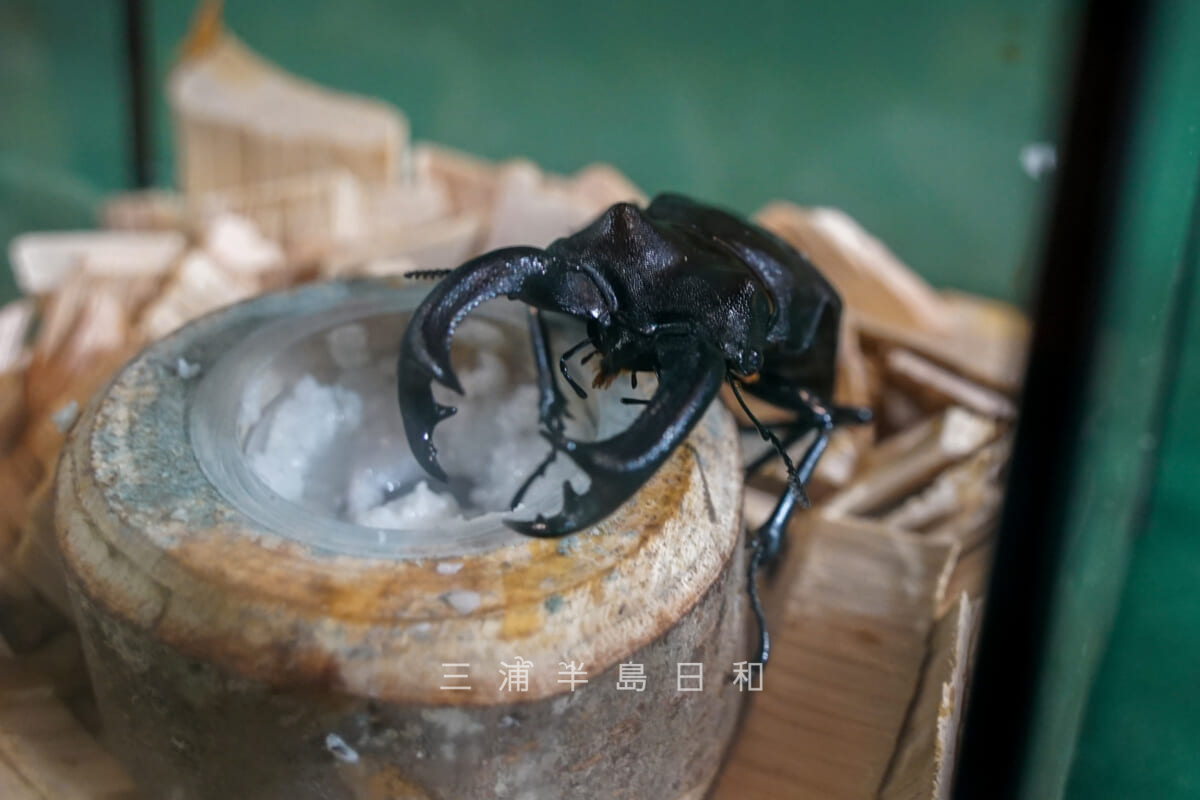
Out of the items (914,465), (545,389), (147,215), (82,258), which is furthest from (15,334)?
(914,465)

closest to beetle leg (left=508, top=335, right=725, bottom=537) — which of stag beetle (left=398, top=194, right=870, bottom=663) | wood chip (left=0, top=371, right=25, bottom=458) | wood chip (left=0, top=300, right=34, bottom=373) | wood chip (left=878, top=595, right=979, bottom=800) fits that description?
stag beetle (left=398, top=194, right=870, bottom=663)

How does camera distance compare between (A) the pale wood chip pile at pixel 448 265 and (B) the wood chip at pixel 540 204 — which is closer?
(A) the pale wood chip pile at pixel 448 265

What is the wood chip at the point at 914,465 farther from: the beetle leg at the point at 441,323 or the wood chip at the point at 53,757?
the wood chip at the point at 53,757

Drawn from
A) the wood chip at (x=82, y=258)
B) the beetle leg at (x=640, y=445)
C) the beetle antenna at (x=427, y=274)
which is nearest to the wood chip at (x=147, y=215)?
the wood chip at (x=82, y=258)

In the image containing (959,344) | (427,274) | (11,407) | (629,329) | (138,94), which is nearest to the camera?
(629,329)

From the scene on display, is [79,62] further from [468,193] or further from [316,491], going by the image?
[316,491]

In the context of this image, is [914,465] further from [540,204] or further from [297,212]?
[297,212]

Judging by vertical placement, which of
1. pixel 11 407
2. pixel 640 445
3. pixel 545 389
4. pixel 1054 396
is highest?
pixel 1054 396

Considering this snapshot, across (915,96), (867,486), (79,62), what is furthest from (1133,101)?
(79,62)
